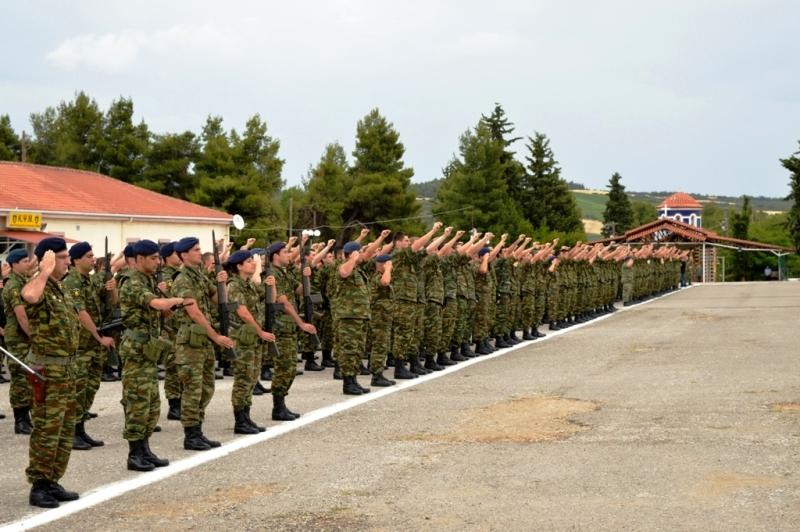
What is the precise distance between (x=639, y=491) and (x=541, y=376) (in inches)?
281

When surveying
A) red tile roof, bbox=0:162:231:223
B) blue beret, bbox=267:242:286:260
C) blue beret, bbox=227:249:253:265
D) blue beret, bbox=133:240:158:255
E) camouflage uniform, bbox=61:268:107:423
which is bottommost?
camouflage uniform, bbox=61:268:107:423

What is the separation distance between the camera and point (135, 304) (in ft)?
28.3

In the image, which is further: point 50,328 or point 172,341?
point 172,341

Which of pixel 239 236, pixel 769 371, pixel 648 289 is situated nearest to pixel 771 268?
pixel 239 236

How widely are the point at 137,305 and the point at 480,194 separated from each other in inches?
2866

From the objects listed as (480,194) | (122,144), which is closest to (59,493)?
(122,144)

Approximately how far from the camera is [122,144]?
6397 cm

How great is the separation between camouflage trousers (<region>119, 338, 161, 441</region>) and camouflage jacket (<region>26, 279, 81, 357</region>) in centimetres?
109

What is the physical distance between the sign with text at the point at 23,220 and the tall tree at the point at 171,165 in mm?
32794

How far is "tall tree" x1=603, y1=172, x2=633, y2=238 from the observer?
117188 millimetres

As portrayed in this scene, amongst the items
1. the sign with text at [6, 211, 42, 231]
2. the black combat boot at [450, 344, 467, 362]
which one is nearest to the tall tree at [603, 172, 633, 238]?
the sign with text at [6, 211, 42, 231]

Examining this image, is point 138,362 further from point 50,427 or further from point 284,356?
point 284,356

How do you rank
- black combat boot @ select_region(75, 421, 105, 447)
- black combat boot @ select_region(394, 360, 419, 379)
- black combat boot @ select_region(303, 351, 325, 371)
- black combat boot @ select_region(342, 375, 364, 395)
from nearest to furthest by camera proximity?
black combat boot @ select_region(75, 421, 105, 447)
black combat boot @ select_region(342, 375, 364, 395)
black combat boot @ select_region(394, 360, 419, 379)
black combat boot @ select_region(303, 351, 325, 371)

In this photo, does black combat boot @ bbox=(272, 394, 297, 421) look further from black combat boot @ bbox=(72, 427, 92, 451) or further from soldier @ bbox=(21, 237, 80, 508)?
soldier @ bbox=(21, 237, 80, 508)
